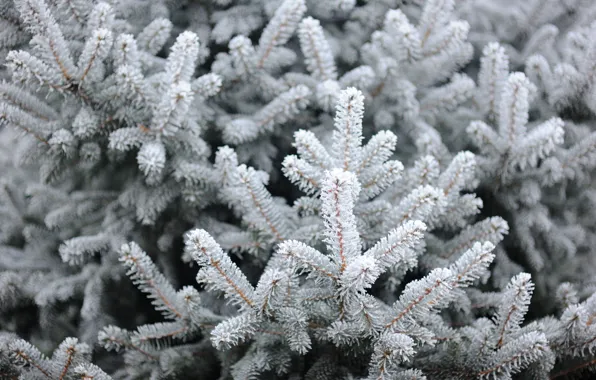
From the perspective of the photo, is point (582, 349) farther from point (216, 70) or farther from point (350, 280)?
point (216, 70)

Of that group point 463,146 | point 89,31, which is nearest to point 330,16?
point 463,146

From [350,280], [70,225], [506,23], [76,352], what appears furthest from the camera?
[506,23]

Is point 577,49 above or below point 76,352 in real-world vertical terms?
above

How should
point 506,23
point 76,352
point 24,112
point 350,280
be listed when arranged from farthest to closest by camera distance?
point 506,23 → point 24,112 → point 76,352 → point 350,280

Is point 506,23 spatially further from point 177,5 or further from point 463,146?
point 177,5

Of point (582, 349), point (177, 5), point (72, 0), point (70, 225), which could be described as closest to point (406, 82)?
point (177, 5)

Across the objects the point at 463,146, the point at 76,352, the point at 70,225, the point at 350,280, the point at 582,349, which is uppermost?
the point at 350,280

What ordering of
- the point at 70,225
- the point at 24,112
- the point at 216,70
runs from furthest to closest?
the point at 70,225 < the point at 216,70 < the point at 24,112

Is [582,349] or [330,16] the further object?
[330,16]

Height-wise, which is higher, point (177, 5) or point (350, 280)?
point (177, 5)
